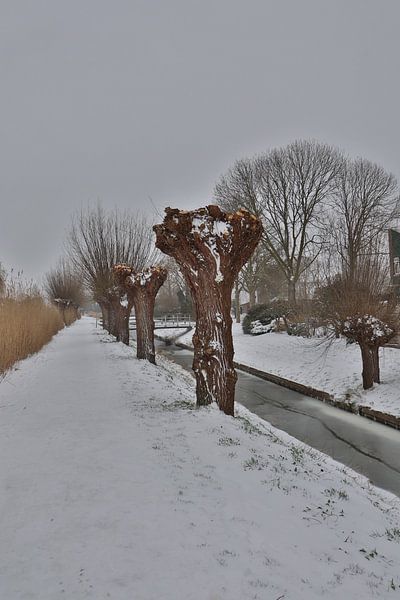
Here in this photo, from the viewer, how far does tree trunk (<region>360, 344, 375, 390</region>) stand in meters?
9.77

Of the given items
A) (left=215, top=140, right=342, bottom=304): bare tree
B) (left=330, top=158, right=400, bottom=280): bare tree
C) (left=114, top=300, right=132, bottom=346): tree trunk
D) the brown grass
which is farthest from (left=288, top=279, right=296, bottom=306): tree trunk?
the brown grass

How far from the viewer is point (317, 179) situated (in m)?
21.6

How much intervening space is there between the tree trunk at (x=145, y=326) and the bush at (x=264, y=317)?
1034 centimetres

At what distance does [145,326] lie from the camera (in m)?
12.4

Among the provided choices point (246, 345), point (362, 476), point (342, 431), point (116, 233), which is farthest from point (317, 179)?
point (362, 476)

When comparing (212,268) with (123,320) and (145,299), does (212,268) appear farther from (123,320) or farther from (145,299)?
(123,320)

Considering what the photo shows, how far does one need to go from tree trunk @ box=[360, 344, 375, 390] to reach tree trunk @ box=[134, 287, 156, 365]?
5851 mm

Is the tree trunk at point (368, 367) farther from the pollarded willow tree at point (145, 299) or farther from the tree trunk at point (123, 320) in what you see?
the tree trunk at point (123, 320)

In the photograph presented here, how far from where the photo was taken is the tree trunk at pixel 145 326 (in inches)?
486

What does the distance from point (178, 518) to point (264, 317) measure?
66.2 ft

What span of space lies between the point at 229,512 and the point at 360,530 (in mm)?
972

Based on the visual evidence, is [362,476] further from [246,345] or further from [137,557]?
[246,345]

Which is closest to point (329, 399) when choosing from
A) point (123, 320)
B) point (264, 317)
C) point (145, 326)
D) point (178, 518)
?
point (145, 326)

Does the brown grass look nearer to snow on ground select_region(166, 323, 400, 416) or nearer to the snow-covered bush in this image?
snow on ground select_region(166, 323, 400, 416)
